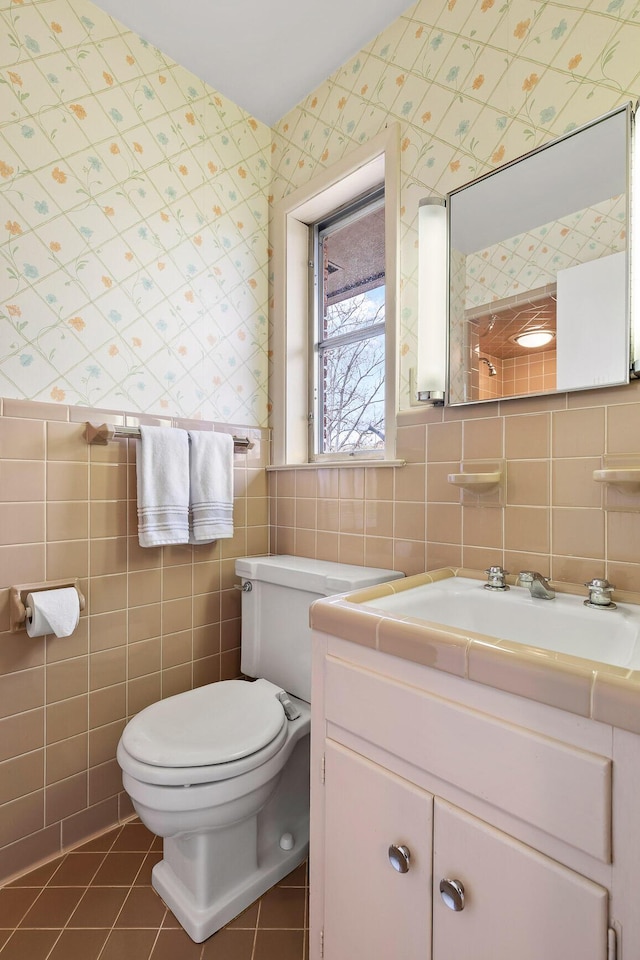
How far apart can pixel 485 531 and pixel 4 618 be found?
134 centimetres

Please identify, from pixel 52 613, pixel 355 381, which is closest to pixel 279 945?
pixel 52 613

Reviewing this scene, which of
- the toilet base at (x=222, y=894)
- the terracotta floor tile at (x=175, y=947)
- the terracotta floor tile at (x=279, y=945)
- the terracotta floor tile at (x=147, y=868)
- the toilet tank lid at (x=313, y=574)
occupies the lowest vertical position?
the terracotta floor tile at (x=147, y=868)

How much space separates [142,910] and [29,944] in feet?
0.82

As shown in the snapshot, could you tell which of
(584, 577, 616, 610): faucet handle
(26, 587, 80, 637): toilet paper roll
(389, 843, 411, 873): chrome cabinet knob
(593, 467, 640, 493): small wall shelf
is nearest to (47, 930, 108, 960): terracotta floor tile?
(26, 587, 80, 637): toilet paper roll

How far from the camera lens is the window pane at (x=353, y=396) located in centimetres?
176

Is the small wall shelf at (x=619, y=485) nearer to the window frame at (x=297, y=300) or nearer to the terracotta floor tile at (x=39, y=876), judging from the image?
the window frame at (x=297, y=300)

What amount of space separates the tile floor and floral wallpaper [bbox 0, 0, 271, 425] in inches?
53.0

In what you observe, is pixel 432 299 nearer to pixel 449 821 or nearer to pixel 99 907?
pixel 449 821

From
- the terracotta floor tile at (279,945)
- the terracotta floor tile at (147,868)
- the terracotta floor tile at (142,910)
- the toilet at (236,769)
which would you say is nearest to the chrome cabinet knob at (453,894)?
the toilet at (236,769)

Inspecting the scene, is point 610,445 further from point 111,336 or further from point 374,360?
point 111,336

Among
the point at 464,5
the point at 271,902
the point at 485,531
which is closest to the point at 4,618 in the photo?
the point at 271,902

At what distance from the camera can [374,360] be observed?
5.82 feet

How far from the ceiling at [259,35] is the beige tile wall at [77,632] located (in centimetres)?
128

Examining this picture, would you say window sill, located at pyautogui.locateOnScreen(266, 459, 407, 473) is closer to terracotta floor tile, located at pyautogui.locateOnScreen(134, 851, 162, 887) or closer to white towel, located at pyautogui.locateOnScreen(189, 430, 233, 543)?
white towel, located at pyautogui.locateOnScreen(189, 430, 233, 543)
